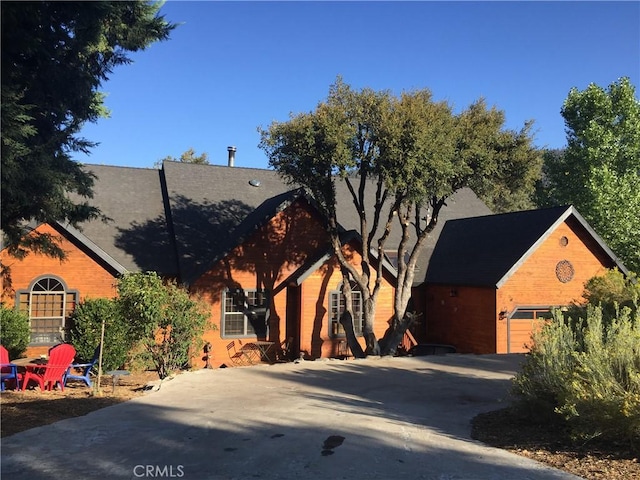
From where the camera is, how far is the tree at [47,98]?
848cm

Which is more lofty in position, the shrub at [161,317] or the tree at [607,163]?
the tree at [607,163]

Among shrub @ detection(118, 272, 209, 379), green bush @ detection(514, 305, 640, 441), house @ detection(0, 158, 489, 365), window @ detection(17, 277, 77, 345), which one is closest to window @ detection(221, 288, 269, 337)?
house @ detection(0, 158, 489, 365)

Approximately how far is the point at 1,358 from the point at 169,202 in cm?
1153

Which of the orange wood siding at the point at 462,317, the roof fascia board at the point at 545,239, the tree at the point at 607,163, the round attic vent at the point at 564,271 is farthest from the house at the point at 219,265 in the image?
the tree at the point at 607,163

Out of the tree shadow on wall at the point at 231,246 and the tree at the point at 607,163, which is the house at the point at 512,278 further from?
the tree shadow on wall at the point at 231,246

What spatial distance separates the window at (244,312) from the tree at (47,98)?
26.7ft

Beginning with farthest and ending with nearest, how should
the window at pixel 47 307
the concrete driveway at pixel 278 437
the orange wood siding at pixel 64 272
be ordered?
the window at pixel 47 307 → the orange wood siding at pixel 64 272 → the concrete driveway at pixel 278 437

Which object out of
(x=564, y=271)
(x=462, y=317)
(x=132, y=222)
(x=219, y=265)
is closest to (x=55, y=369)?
(x=219, y=265)

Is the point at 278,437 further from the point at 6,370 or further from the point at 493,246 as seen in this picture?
the point at 493,246

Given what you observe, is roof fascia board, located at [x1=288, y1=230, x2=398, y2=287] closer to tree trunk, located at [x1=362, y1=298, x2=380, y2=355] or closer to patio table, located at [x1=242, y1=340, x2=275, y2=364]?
tree trunk, located at [x1=362, y1=298, x2=380, y2=355]

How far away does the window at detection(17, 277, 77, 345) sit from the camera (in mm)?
16281

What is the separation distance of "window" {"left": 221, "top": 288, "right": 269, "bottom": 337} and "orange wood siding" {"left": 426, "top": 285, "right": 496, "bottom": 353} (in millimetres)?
7851

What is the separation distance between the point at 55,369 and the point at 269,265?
394 inches

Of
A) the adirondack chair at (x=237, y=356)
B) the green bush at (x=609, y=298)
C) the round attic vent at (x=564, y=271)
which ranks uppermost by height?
the round attic vent at (x=564, y=271)
